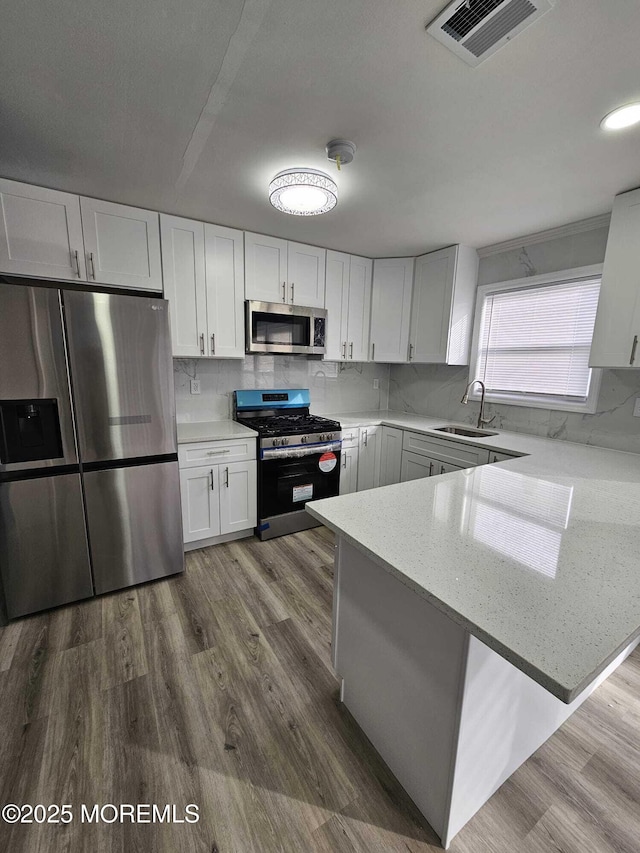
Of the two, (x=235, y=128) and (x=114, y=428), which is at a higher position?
(x=235, y=128)

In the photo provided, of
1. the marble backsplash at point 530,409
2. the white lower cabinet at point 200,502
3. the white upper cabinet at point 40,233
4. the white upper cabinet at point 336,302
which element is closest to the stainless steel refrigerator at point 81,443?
the white lower cabinet at point 200,502

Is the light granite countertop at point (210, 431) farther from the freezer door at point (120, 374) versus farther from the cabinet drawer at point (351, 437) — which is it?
the cabinet drawer at point (351, 437)

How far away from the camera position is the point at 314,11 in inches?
38.9

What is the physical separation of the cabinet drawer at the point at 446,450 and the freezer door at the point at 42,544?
93.7 inches

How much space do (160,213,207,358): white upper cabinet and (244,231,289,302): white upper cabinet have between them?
1.14ft

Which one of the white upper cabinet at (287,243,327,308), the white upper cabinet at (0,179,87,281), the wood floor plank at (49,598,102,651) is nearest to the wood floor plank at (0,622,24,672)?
the wood floor plank at (49,598,102,651)

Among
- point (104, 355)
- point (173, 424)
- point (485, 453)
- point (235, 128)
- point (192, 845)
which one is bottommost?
point (192, 845)

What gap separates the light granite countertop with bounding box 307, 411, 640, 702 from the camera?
2.17ft

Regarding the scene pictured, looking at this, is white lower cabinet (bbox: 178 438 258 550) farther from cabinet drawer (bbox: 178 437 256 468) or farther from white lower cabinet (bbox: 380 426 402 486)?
white lower cabinet (bbox: 380 426 402 486)

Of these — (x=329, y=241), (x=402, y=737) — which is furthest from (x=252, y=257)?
(x=402, y=737)

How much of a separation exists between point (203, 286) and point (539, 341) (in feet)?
8.37

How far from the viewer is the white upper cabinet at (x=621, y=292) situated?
1896 millimetres

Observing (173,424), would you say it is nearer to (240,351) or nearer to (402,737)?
(240,351)

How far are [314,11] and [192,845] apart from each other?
2.42m
